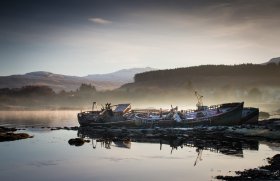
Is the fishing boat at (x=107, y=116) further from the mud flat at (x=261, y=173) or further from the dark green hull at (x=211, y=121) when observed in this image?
the mud flat at (x=261, y=173)

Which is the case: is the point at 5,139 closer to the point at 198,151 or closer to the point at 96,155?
the point at 96,155

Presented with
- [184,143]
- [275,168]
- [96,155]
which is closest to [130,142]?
[184,143]

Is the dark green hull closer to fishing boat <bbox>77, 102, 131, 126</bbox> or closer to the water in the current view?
fishing boat <bbox>77, 102, 131, 126</bbox>

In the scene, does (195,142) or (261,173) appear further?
(195,142)

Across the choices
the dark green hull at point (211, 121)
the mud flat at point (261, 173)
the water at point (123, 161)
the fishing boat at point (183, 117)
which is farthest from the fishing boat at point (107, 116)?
the mud flat at point (261, 173)

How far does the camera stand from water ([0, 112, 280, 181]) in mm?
37438

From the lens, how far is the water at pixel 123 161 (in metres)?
37.4

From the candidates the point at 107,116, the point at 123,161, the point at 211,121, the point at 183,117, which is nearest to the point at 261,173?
the point at 123,161

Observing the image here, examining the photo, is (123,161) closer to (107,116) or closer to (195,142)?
(195,142)

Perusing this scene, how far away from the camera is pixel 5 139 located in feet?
220

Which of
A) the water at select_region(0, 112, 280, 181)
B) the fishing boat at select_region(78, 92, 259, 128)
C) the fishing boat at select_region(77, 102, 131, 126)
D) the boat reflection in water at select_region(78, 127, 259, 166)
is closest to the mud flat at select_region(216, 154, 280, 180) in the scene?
the water at select_region(0, 112, 280, 181)

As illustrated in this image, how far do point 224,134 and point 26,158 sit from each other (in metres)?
33.0

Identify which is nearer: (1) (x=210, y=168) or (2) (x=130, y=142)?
(1) (x=210, y=168)

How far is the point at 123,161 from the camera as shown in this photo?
1797 inches
